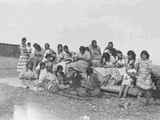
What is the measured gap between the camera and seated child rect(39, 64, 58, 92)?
10.0 meters

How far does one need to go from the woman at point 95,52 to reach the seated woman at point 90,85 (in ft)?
3.00

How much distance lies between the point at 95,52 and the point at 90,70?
1.21 meters

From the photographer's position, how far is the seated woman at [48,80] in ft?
32.9

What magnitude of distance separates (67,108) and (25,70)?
430 cm

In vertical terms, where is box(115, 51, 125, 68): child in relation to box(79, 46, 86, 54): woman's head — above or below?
below

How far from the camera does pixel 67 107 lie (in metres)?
8.50

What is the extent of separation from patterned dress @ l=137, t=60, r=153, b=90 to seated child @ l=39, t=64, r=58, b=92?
8.37 feet

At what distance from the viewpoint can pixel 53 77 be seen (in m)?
10.3

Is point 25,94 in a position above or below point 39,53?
below

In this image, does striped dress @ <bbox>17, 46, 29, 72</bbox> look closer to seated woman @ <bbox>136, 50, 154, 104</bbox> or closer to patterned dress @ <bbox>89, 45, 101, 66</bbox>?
patterned dress @ <bbox>89, 45, 101, 66</bbox>

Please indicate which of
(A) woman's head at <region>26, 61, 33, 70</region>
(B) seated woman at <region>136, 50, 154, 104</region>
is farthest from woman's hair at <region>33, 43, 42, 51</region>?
(B) seated woman at <region>136, 50, 154, 104</region>

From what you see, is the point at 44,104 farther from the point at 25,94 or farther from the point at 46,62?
the point at 46,62

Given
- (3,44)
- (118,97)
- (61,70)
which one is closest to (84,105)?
(118,97)

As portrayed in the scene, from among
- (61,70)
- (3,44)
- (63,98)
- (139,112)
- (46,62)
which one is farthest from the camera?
(3,44)
